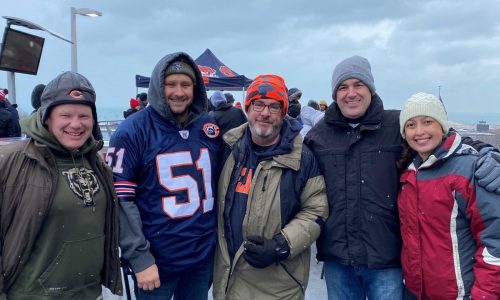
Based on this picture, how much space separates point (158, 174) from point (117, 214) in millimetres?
326

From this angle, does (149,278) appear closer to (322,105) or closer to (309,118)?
Result: (309,118)

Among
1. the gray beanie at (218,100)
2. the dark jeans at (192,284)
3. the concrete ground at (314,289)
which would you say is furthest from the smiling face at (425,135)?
the gray beanie at (218,100)

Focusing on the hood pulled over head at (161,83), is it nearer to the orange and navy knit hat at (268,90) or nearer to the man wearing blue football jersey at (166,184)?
the man wearing blue football jersey at (166,184)

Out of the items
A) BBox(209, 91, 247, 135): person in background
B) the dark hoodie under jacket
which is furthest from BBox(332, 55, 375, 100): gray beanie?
BBox(209, 91, 247, 135): person in background

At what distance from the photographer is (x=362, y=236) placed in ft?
8.13

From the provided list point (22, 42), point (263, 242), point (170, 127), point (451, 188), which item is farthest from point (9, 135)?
point (451, 188)

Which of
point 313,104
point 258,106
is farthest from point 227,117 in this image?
point 258,106

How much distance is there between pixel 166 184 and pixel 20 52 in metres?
6.34

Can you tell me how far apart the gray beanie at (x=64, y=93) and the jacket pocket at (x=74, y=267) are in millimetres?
656

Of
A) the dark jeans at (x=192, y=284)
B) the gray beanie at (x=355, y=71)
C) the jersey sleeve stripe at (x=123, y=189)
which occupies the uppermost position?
the gray beanie at (x=355, y=71)

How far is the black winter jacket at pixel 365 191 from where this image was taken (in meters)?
2.46

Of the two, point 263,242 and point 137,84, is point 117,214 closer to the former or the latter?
point 263,242

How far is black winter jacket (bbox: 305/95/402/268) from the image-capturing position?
8.05 feet

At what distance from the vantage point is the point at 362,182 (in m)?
2.46
